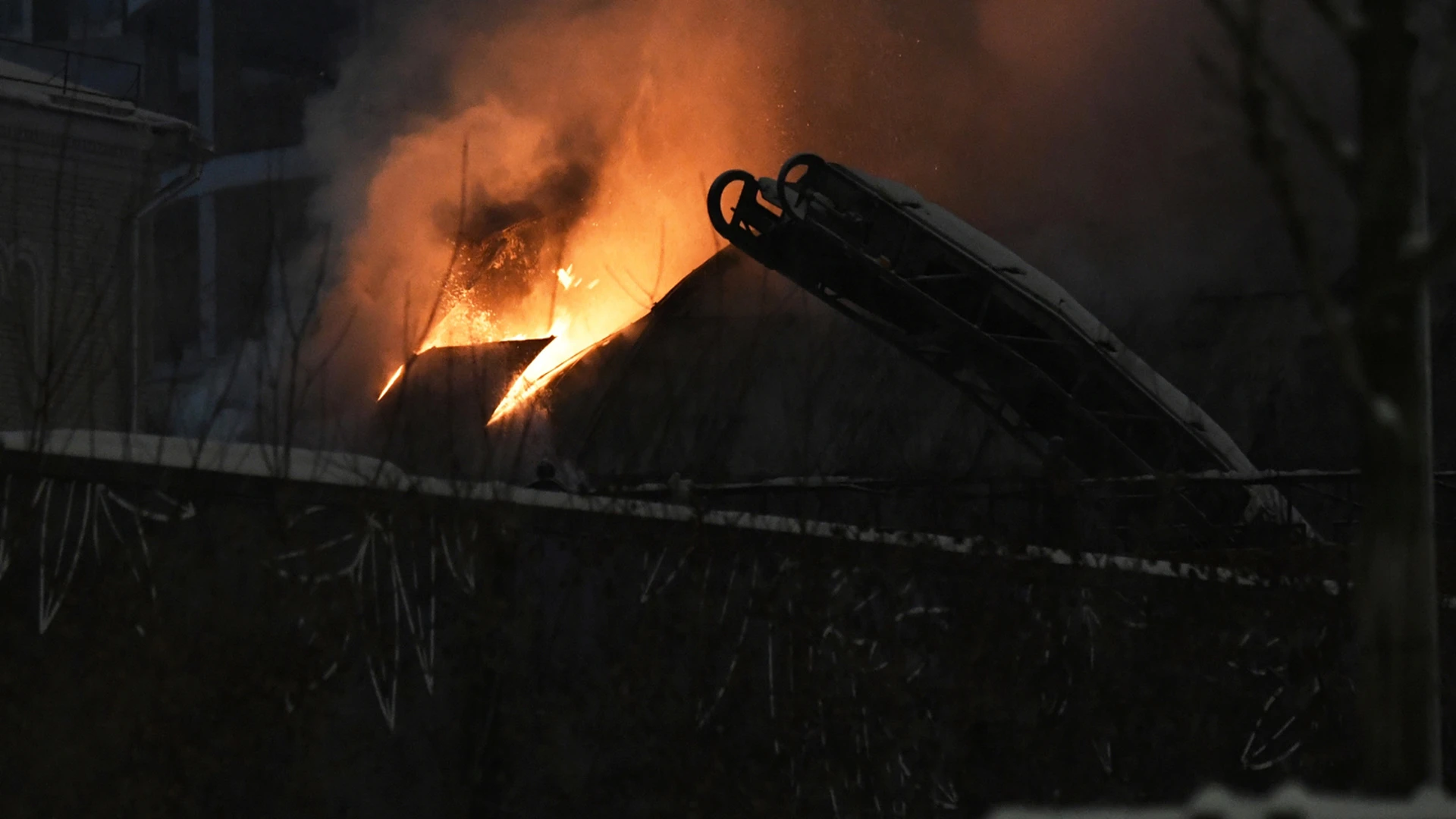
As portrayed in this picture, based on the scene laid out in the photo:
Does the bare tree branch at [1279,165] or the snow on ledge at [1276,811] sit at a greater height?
the bare tree branch at [1279,165]

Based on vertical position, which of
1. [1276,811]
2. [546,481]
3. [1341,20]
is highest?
[1341,20]

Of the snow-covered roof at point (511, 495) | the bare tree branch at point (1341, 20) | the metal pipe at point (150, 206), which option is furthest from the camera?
the metal pipe at point (150, 206)

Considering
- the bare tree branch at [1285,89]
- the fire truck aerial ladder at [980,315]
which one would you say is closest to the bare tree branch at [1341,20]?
the bare tree branch at [1285,89]

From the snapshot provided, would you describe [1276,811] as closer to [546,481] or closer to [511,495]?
[511,495]

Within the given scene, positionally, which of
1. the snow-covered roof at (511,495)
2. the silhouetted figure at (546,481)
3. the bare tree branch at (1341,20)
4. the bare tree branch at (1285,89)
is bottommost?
the snow-covered roof at (511,495)

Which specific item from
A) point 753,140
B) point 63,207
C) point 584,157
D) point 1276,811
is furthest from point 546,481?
point 584,157

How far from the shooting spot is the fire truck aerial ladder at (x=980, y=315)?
1229 centimetres

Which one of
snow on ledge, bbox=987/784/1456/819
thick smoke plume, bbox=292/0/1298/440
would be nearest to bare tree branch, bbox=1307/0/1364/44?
snow on ledge, bbox=987/784/1456/819

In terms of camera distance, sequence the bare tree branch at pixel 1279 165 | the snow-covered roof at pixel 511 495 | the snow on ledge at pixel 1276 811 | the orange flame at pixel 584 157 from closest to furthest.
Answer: the snow on ledge at pixel 1276 811
the bare tree branch at pixel 1279 165
the snow-covered roof at pixel 511 495
the orange flame at pixel 584 157

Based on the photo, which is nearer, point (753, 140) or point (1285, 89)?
point (1285, 89)

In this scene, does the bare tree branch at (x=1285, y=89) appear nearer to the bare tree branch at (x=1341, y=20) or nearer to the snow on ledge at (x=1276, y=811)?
the bare tree branch at (x=1341, y=20)

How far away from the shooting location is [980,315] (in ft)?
40.8

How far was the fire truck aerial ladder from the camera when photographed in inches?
484

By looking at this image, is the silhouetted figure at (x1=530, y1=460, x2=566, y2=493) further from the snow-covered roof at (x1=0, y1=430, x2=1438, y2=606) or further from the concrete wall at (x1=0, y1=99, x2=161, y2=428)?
the concrete wall at (x1=0, y1=99, x2=161, y2=428)
